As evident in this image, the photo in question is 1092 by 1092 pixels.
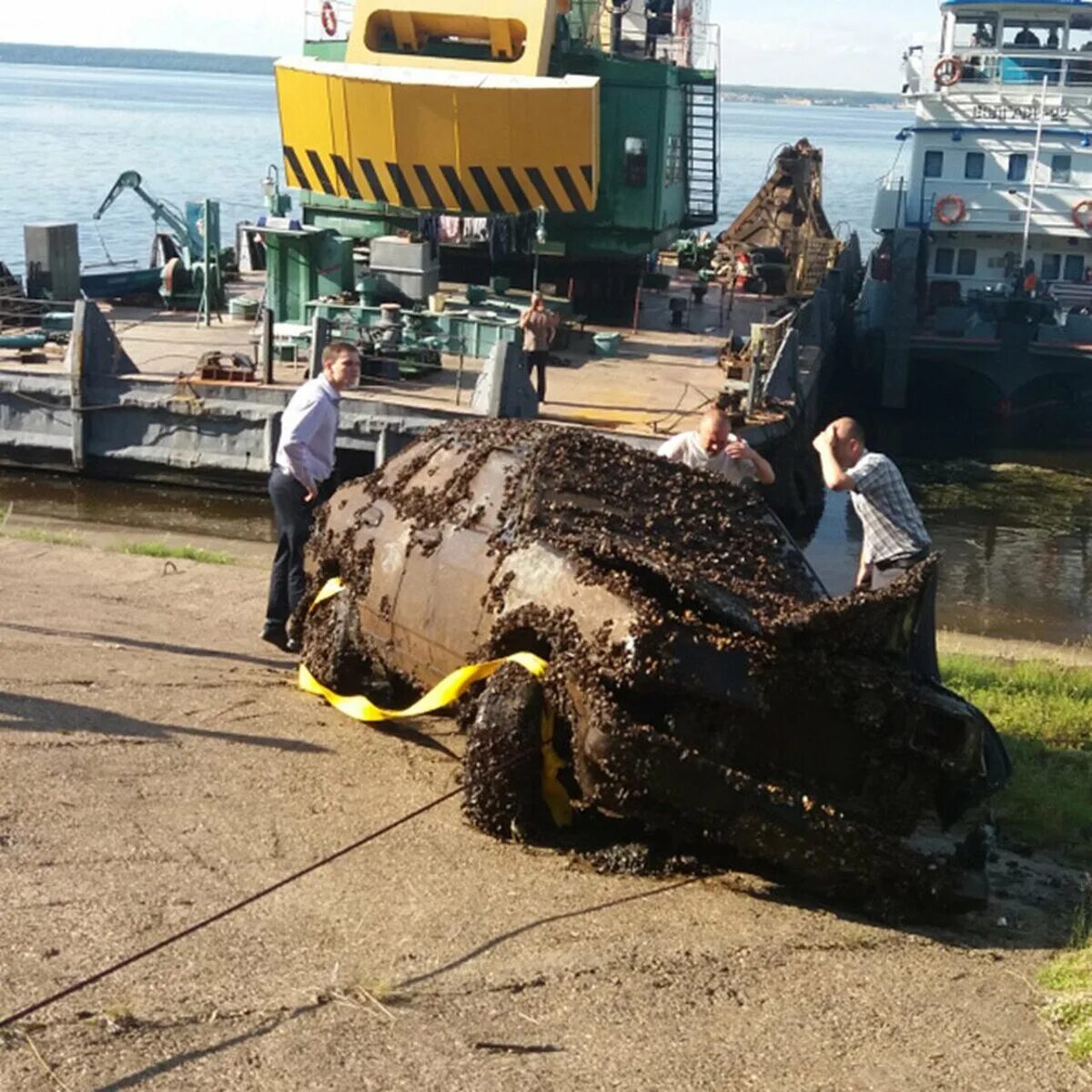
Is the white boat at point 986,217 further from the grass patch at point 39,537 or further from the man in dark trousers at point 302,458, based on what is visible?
the man in dark trousers at point 302,458

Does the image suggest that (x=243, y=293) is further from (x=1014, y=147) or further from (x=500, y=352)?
(x=1014, y=147)

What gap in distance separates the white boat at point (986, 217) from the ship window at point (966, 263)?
2 centimetres

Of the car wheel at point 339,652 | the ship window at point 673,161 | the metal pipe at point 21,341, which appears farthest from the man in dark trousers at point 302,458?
the ship window at point 673,161

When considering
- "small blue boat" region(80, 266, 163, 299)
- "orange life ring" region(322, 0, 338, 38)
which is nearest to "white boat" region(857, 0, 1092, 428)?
"orange life ring" region(322, 0, 338, 38)

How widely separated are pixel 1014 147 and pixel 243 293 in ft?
49.1

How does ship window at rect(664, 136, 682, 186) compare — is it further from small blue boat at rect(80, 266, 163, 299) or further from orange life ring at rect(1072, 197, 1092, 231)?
orange life ring at rect(1072, 197, 1092, 231)

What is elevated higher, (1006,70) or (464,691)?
(1006,70)

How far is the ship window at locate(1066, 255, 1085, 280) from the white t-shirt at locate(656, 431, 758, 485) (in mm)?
24943

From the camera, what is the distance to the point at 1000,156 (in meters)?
31.3

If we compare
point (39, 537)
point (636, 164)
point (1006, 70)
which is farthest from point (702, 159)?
point (39, 537)

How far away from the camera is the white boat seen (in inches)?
1134

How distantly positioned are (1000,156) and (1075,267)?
8.62ft

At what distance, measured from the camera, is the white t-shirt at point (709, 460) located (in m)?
8.98

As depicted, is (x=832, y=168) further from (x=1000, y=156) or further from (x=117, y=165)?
(x=1000, y=156)
